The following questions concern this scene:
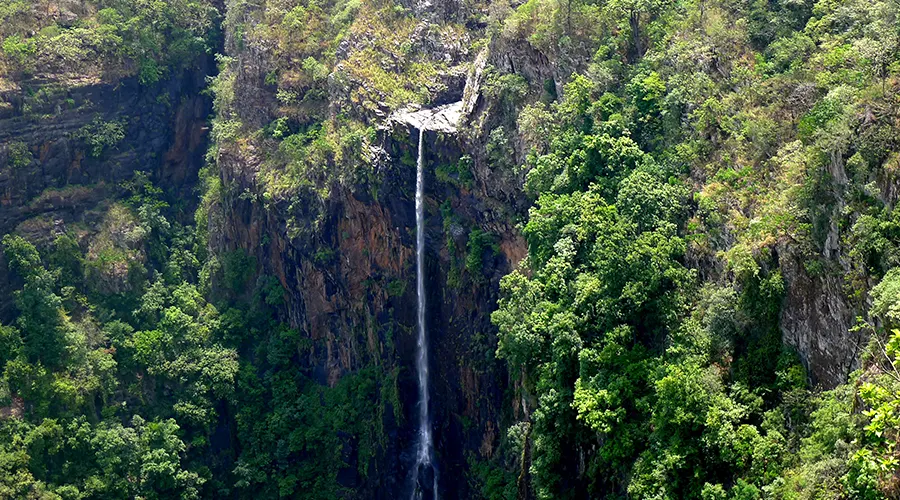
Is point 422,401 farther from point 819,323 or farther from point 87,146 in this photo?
point 819,323

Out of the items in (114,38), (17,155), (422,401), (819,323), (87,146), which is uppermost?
(114,38)

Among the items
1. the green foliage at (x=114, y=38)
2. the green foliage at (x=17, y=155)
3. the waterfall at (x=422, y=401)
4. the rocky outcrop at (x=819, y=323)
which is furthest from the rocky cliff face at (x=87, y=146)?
the rocky outcrop at (x=819, y=323)

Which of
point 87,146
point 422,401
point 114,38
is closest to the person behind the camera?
point 422,401

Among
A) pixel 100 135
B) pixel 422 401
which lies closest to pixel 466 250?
pixel 422 401

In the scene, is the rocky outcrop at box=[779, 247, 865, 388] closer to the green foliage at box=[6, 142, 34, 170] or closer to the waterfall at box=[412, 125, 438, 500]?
the waterfall at box=[412, 125, 438, 500]

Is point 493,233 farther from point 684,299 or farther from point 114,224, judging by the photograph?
point 114,224

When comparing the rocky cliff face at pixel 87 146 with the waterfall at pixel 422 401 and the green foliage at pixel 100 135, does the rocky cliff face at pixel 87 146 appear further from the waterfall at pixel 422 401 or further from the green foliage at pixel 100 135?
the waterfall at pixel 422 401

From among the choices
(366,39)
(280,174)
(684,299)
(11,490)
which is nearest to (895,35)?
(684,299)
